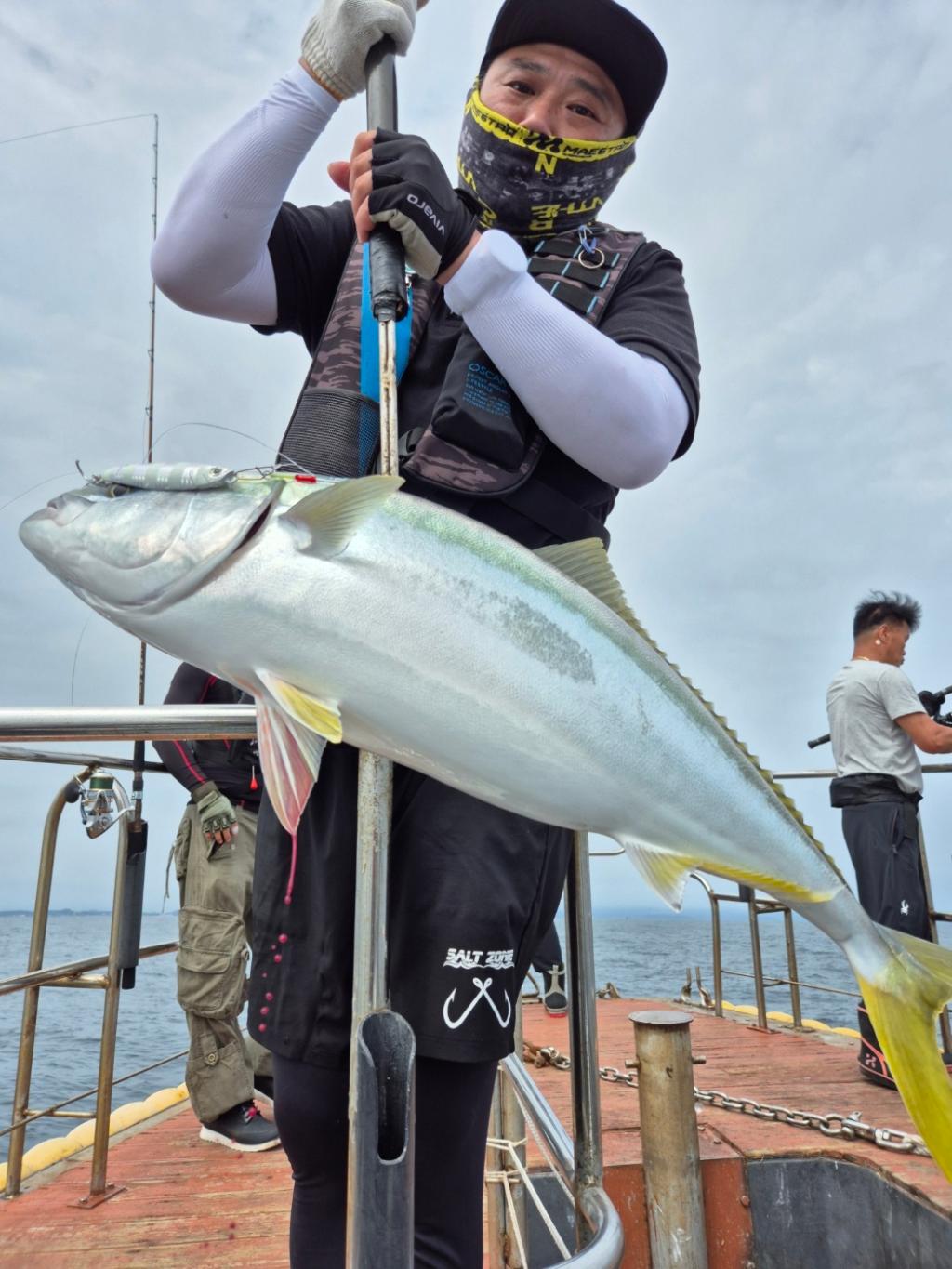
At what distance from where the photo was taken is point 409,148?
1382 millimetres

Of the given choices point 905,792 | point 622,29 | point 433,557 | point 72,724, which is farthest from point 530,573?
point 905,792

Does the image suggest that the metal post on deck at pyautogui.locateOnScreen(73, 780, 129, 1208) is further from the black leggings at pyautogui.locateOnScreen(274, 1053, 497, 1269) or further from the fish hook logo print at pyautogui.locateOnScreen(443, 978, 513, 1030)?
the fish hook logo print at pyautogui.locateOnScreen(443, 978, 513, 1030)

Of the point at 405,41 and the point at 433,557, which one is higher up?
the point at 405,41

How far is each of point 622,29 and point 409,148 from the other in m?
0.76

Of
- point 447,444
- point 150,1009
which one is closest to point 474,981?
point 447,444

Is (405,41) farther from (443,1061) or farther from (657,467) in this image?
(443,1061)

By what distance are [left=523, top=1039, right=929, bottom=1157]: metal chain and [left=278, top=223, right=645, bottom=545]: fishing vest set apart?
2.89 meters

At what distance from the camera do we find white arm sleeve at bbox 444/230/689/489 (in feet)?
4.53

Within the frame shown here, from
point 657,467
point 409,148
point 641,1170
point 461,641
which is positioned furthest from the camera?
point 641,1170

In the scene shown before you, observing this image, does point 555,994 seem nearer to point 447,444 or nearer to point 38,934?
point 38,934

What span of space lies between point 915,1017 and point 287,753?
1.10m

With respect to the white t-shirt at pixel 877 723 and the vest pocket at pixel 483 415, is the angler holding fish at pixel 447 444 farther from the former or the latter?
the white t-shirt at pixel 877 723

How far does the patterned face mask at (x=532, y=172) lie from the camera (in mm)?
1796

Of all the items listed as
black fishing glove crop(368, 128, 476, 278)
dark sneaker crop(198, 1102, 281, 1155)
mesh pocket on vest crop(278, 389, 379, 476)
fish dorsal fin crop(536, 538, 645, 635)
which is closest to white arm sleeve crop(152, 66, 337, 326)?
black fishing glove crop(368, 128, 476, 278)
